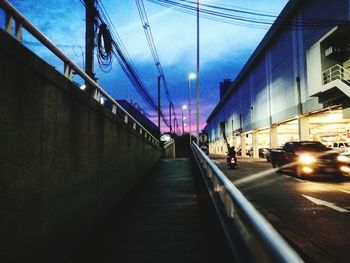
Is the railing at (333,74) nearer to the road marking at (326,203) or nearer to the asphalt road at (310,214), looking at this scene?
the asphalt road at (310,214)

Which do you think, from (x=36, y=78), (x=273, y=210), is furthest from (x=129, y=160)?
(x=36, y=78)

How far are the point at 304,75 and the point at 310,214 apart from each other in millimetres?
21493

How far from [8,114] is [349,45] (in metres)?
23.6

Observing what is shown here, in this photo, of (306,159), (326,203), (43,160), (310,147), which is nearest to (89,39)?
(43,160)

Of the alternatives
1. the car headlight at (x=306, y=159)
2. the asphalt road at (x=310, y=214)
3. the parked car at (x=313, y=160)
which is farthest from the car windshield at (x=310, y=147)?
the asphalt road at (x=310, y=214)

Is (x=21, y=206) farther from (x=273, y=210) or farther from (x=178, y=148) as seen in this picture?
(x=178, y=148)

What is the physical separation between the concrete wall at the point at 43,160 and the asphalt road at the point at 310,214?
3639 mm

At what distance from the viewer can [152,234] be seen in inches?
221

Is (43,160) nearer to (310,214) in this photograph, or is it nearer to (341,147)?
(310,214)

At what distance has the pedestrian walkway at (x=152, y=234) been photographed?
4586 mm

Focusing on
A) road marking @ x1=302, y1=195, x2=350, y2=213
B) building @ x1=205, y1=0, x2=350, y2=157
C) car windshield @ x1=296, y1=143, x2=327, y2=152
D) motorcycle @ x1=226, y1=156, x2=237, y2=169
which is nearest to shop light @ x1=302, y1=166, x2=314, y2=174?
car windshield @ x1=296, y1=143, x2=327, y2=152

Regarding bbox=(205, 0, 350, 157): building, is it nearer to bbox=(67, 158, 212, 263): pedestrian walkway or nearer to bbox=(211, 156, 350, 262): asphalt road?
bbox=(211, 156, 350, 262): asphalt road

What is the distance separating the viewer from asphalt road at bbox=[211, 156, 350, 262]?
185 inches

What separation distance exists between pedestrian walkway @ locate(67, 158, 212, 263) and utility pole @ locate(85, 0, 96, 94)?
3523 mm
